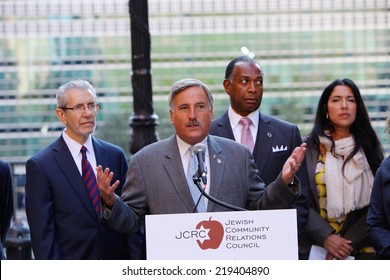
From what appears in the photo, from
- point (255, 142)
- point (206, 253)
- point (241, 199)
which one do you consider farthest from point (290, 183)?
point (255, 142)

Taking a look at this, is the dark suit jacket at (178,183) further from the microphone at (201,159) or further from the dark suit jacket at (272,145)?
the dark suit jacket at (272,145)

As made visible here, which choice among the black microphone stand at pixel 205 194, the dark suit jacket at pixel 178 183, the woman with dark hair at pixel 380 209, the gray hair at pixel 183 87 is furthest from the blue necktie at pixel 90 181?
the woman with dark hair at pixel 380 209

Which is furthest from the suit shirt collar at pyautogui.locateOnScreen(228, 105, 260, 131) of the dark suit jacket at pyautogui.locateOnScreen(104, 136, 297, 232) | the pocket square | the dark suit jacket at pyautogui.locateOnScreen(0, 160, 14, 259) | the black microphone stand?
the dark suit jacket at pyautogui.locateOnScreen(0, 160, 14, 259)

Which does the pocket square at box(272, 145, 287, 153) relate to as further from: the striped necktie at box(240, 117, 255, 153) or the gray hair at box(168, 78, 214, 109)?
the gray hair at box(168, 78, 214, 109)

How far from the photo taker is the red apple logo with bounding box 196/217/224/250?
169 inches

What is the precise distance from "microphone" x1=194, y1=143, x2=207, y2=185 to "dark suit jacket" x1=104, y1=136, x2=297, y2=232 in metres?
0.24

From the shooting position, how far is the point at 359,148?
20.4 ft

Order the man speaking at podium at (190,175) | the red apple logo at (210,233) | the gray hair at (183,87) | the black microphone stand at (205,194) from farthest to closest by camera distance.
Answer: the gray hair at (183,87), the man speaking at podium at (190,175), the black microphone stand at (205,194), the red apple logo at (210,233)

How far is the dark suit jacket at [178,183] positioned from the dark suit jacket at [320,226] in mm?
1089

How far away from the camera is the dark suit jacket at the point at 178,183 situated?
16.1 feet

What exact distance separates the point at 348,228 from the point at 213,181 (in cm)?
153

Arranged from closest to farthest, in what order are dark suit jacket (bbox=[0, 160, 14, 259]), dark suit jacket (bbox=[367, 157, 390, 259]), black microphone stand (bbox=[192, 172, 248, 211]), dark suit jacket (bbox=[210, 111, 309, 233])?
black microphone stand (bbox=[192, 172, 248, 211]) < dark suit jacket (bbox=[367, 157, 390, 259]) < dark suit jacket (bbox=[210, 111, 309, 233]) < dark suit jacket (bbox=[0, 160, 14, 259])

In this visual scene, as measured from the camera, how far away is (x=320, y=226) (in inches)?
239
